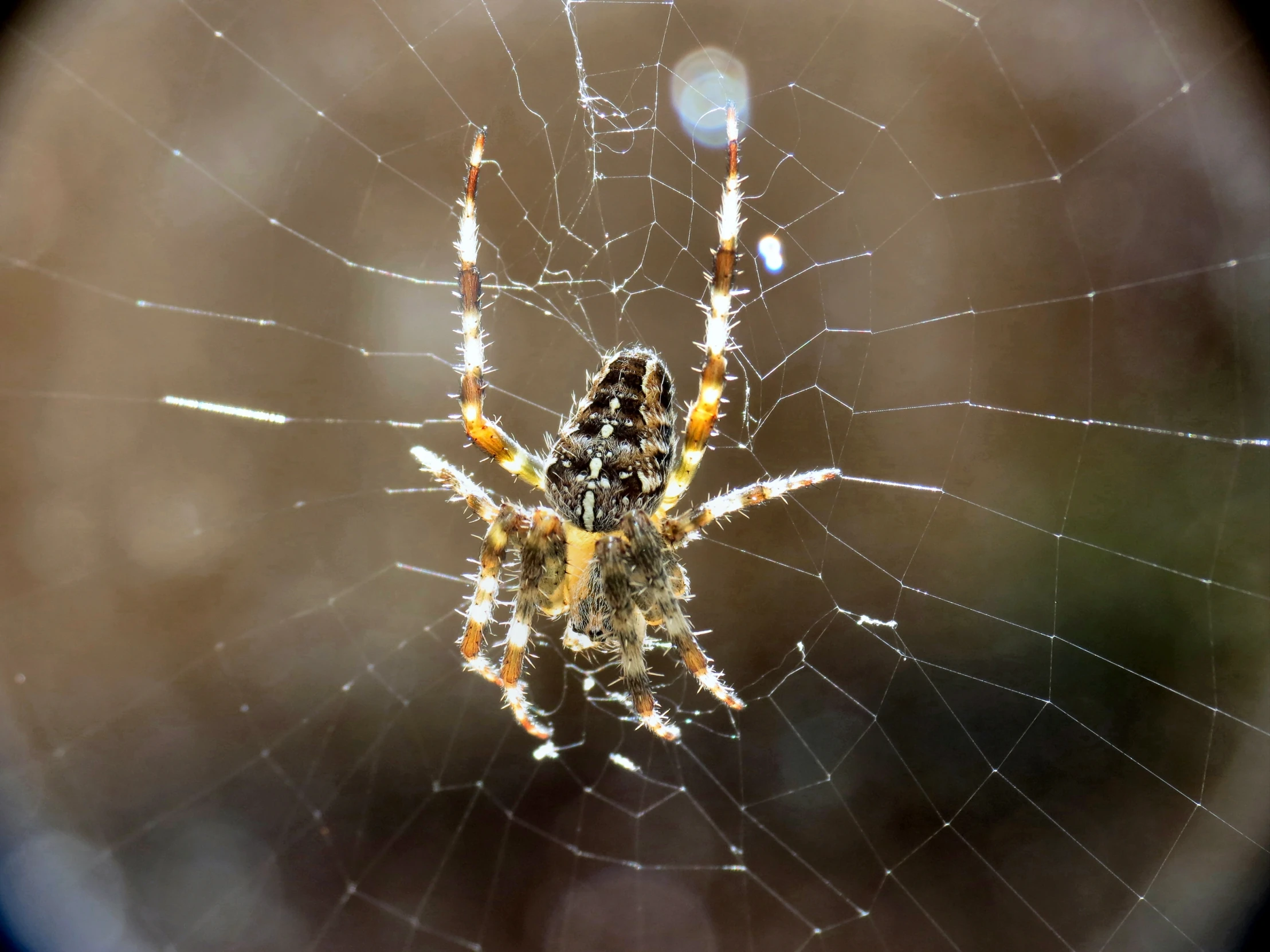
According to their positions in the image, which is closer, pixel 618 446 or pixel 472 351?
pixel 618 446

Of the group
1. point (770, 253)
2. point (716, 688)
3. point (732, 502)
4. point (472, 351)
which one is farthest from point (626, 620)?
point (770, 253)

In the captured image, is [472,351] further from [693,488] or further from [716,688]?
[693,488]

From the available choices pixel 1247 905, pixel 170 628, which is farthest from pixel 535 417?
pixel 1247 905

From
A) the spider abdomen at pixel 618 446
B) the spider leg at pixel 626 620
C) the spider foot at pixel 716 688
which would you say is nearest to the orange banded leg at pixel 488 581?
the spider abdomen at pixel 618 446

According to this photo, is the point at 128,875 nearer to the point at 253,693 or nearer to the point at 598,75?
the point at 253,693

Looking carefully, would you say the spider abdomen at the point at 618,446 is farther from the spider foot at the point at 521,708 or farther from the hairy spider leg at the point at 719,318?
the spider foot at the point at 521,708

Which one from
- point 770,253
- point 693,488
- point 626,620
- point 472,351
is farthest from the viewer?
point 693,488
